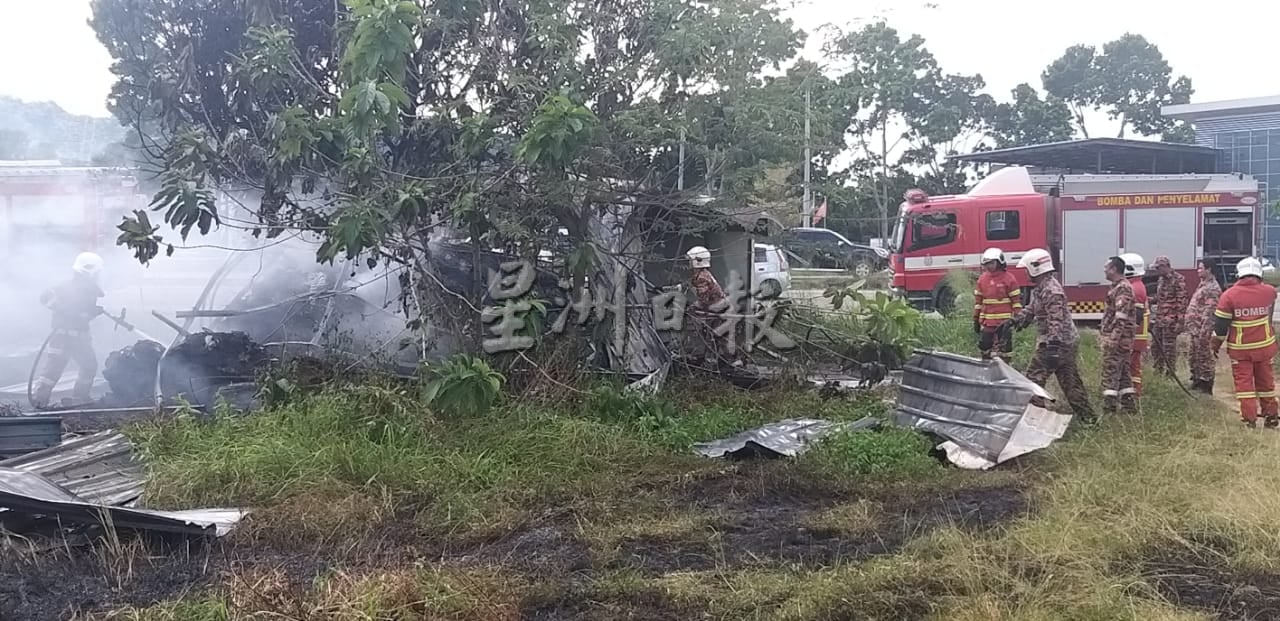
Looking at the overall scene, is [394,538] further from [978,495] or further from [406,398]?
[978,495]

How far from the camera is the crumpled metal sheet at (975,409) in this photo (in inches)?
261

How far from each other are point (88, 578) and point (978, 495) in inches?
183

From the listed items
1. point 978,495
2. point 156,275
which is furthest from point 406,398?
point 156,275

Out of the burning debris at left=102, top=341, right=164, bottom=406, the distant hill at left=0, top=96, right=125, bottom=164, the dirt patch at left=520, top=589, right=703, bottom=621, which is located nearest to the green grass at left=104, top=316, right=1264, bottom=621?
the dirt patch at left=520, top=589, right=703, bottom=621

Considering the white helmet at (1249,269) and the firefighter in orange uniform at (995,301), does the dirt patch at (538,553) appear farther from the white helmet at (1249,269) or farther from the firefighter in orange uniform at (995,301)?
the white helmet at (1249,269)

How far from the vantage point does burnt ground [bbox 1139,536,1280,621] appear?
13.6 feet

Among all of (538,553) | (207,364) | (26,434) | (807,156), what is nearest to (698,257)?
(807,156)

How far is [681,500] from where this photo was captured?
233 inches

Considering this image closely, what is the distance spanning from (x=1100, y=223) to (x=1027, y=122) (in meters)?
25.4

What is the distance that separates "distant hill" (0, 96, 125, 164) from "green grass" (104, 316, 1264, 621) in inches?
414

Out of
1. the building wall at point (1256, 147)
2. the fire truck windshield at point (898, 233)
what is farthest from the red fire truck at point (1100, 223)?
the building wall at point (1256, 147)

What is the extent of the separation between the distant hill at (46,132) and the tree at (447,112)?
7988 millimetres

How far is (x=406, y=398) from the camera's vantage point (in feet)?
22.0

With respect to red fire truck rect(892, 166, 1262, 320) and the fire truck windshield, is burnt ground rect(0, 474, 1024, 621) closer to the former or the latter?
red fire truck rect(892, 166, 1262, 320)
